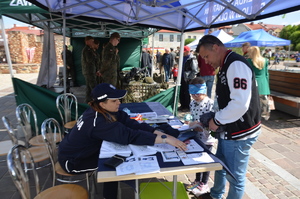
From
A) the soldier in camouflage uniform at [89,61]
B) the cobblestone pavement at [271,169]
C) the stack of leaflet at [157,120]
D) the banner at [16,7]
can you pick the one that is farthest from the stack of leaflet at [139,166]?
the soldier in camouflage uniform at [89,61]

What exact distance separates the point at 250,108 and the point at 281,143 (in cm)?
286

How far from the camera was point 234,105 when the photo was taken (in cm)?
163

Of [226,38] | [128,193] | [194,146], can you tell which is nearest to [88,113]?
[194,146]

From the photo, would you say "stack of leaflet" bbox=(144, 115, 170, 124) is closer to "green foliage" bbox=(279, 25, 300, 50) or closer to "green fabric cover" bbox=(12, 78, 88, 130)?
"green fabric cover" bbox=(12, 78, 88, 130)

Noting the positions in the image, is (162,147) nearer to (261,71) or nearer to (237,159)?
(237,159)

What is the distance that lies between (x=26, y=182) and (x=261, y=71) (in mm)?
4377

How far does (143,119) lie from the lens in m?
2.62

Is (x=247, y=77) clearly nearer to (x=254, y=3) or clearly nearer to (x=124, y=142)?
(x=124, y=142)

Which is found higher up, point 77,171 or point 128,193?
point 77,171

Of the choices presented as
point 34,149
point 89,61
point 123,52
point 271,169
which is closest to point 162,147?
point 34,149

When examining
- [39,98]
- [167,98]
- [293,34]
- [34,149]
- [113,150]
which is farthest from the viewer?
[293,34]

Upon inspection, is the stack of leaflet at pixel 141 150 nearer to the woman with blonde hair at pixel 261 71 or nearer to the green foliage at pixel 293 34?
the woman with blonde hair at pixel 261 71

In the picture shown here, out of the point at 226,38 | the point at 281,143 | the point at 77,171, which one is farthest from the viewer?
the point at 226,38

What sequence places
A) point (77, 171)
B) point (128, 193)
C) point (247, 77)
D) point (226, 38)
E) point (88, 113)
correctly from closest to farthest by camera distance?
point (247, 77), point (88, 113), point (77, 171), point (128, 193), point (226, 38)
